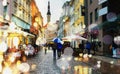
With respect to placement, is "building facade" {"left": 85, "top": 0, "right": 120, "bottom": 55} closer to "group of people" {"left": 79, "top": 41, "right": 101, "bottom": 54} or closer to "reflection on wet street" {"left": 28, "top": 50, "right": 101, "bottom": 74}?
"group of people" {"left": 79, "top": 41, "right": 101, "bottom": 54}

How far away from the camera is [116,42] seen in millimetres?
34719

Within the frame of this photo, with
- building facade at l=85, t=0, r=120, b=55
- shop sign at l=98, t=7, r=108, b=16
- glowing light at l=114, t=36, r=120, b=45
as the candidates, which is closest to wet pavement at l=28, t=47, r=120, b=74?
glowing light at l=114, t=36, r=120, b=45

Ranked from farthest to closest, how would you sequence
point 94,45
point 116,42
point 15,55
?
1. point 94,45
2. point 116,42
3. point 15,55

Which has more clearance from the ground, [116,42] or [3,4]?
[3,4]

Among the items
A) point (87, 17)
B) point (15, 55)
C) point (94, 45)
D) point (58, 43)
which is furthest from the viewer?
point (87, 17)

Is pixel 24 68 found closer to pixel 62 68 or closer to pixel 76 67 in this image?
pixel 62 68

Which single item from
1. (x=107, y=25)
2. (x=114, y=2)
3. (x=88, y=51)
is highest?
(x=114, y=2)

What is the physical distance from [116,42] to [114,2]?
4842 mm

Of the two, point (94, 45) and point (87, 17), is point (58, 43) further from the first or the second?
point (87, 17)

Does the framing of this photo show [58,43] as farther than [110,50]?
No

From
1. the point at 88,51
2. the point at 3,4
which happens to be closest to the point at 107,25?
the point at 88,51

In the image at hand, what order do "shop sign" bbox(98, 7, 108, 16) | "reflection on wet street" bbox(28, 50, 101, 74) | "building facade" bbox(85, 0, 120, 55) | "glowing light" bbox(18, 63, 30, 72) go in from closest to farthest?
1. "reflection on wet street" bbox(28, 50, 101, 74)
2. "glowing light" bbox(18, 63, 30, 72)
3. "building facade" bbox(85, 0, 120, 55)
4. "shop sign" bbox(98, 7, 108, 16)

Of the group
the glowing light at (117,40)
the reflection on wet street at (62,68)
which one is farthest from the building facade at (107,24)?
the reflection on wet street at (62,68)

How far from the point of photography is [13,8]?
4450cm
